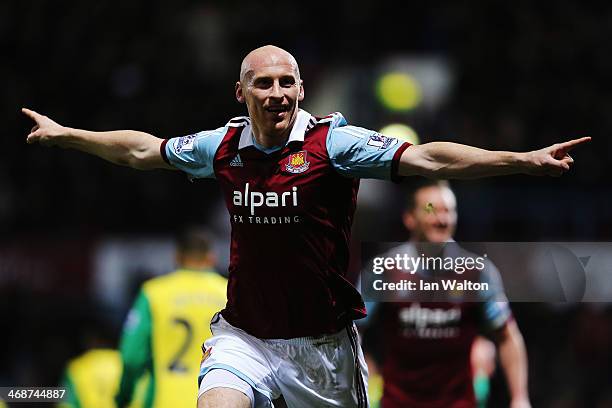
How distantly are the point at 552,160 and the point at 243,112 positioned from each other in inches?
302

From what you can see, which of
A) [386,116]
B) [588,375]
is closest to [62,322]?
[386,116]

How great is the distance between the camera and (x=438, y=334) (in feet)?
22.9

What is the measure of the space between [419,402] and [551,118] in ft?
22.7

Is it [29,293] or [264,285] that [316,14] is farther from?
[264,285]

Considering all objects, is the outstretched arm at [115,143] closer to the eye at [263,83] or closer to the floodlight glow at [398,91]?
the eye at [263,83]

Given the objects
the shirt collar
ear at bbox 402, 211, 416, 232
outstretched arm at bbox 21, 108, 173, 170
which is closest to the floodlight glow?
ear at bbox 402, 211, 416, 232

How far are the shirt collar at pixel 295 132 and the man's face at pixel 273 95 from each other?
36 mm

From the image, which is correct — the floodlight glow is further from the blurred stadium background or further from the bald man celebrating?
the bald man celebrating

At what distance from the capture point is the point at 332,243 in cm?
529

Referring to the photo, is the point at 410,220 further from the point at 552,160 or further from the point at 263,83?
the point at 552,160

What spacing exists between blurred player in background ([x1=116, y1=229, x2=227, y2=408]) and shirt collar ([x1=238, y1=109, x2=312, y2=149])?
6.43 feet

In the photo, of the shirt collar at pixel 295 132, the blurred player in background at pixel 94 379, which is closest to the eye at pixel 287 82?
the shirt collar at pixel 295 132

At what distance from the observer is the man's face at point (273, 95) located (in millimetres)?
5219

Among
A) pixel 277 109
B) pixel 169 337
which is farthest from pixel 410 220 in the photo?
pixel 277 109
